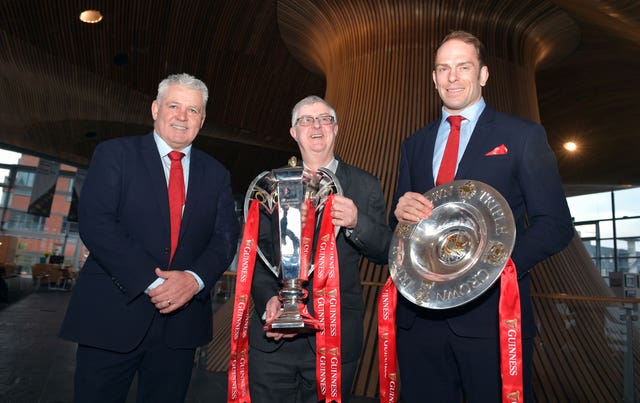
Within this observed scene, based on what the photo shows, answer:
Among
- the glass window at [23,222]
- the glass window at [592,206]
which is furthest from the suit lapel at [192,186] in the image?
the glass window at [23,222]

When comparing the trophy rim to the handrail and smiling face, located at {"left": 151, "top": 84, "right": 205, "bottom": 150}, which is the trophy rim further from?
the handrail

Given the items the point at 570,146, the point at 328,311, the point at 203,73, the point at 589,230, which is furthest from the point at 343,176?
the point at 589,230

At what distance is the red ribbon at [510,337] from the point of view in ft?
4.82

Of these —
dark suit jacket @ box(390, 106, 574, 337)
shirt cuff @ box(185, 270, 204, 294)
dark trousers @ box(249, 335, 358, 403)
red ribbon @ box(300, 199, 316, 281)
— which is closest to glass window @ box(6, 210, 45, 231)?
shirt cuff @ box(185, 270, 204, 294)

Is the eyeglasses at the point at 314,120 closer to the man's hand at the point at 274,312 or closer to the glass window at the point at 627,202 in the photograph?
the man's hand at the point at 274,312

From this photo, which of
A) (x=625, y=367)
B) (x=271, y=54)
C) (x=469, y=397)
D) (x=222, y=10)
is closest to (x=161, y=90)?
(x=469, y=397)

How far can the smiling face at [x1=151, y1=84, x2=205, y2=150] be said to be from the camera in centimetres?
199

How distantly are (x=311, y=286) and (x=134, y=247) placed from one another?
67 centimetres

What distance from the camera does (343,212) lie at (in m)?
1.70

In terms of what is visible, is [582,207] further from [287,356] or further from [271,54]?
[287,356]

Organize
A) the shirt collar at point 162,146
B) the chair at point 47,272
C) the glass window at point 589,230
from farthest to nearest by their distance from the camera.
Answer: the glass window at point 589,230, the chair at point 47,272, the shirt collar at point 162,146

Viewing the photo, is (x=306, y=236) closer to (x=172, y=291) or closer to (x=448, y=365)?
(x=172, y=291)

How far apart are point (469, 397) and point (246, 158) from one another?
11.5 m

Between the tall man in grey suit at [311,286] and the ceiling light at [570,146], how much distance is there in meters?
11.3
